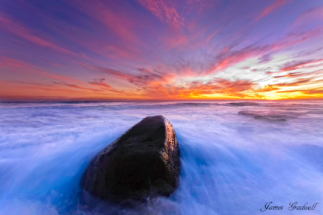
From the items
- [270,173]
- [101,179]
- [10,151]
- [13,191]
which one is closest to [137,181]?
[101,179]

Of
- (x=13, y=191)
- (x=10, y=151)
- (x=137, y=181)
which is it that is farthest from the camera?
(x=10, y=151)

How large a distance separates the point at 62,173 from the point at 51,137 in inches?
127

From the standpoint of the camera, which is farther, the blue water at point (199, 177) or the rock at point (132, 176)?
the blue water at point (199, 177)

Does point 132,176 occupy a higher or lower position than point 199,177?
higher

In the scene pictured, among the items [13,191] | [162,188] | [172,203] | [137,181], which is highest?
[137,181]

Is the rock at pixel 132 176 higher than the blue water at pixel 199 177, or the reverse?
the rock at pixel 132 176

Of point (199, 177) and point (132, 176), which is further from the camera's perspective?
point (199, 177)

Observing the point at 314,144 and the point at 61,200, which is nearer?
the point at 61,200

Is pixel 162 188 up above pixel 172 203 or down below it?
above

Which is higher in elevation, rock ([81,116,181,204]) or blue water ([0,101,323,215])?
rock ([81,116,181,204])

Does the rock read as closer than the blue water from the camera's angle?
Yes

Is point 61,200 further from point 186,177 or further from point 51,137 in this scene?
point 51,137

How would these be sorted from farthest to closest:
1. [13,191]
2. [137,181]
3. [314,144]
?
[314,144] < [13,191] < [137,181]

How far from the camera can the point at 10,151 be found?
4.00 m
